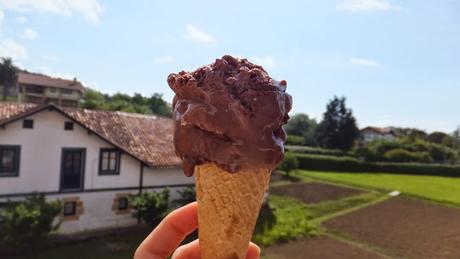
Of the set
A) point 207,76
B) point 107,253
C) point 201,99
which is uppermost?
point 207,76

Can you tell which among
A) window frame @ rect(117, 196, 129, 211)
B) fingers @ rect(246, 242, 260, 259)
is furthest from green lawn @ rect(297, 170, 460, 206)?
fingers @ rect(246, 242, 260, 259)

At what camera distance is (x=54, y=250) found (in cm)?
1642

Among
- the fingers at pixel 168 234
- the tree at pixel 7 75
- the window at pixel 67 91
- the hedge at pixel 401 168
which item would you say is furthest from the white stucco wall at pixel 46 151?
the tree at pixel 7 75

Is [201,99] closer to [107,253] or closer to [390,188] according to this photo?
[107,253]

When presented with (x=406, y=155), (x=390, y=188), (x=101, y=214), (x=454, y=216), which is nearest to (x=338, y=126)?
(x=406, y=155)

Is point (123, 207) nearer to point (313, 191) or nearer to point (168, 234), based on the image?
point (168, 234)

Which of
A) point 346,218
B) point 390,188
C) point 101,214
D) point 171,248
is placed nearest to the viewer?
point 171,248

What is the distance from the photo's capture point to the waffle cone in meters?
3.07

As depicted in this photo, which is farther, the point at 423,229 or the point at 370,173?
the point at 370,173

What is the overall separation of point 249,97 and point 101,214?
1819cm

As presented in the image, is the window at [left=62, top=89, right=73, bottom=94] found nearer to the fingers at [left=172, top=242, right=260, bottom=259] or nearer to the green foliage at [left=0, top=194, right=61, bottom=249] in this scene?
the green foliage at [left=0, top=194, right=61, bottom=249]

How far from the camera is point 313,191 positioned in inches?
1348

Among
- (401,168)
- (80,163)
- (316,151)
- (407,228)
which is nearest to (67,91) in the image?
(316,151)

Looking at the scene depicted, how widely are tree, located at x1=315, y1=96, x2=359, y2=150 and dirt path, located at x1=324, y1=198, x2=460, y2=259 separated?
39987mm
